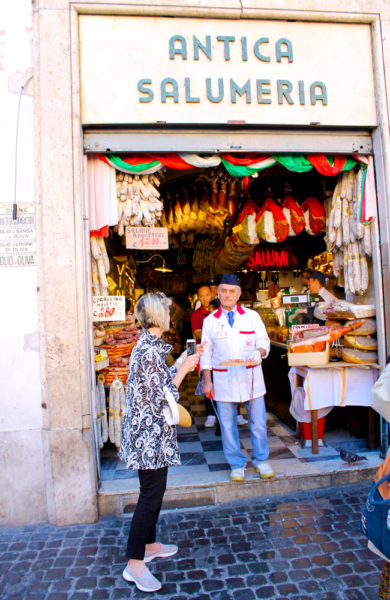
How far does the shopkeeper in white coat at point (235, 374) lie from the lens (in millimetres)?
3979

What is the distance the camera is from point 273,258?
28.1 feet

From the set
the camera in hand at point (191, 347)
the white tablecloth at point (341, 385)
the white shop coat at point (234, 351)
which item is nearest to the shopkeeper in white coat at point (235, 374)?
the white shop coat at point (234, 351)

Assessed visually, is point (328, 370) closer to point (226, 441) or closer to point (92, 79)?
point (226, 441)

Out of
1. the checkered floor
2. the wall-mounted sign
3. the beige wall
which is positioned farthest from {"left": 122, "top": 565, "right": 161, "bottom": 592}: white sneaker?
the wall-mounted sign

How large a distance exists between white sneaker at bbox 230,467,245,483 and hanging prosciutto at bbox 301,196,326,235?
339 cm

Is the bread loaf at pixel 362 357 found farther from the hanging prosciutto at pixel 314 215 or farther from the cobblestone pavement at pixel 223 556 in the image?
the hanging prosciutto at pixel 314 215

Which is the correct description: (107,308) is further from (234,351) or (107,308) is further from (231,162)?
(231,162)

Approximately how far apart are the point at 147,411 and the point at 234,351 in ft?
5.23

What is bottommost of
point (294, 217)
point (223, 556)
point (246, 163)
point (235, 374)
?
point (223, 556)

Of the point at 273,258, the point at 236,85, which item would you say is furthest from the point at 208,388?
the point at 273,258

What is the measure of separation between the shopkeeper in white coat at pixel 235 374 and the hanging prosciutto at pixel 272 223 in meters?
1.69

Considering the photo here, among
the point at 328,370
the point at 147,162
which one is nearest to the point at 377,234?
the point at 328,370

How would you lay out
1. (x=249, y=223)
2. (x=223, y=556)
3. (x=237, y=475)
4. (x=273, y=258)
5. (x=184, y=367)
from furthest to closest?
(x=273, y=258)
(x=249, y=223)
(x=237, y=475)
(x=223, y=556)
(x=184, y=367)

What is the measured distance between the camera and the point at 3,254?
3.77 meters
